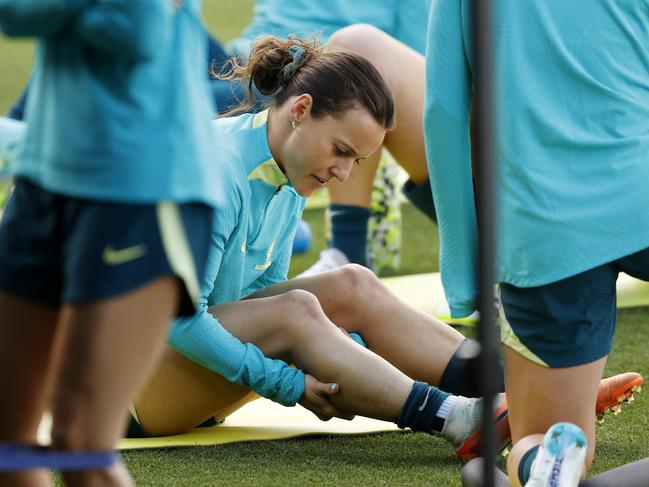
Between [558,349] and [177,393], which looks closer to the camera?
[558,349]

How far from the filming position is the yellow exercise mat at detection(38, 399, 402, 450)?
2.68 meters

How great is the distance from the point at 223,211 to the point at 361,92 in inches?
15.6

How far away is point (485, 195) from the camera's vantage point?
4.45ft

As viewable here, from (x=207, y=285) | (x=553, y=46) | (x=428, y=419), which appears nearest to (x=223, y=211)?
(x=207, y=285)

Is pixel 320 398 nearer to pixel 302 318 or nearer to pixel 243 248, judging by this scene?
pixel 302 318

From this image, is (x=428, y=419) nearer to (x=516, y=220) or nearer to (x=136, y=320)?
(x=516, y=220)

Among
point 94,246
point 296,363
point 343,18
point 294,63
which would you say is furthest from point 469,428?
point 343,18

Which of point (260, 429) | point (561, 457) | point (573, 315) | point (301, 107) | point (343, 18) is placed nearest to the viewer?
point (561, 457)

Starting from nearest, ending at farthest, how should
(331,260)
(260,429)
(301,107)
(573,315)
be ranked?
(573,315) → (301,107) → (260,429) → (331,260)

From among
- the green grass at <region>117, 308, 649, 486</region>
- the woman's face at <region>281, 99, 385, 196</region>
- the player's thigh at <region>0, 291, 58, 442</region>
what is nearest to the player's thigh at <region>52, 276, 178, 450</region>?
the player's thigh at <region>0, 291, 58, 442</region>

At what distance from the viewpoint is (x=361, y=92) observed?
2623mm

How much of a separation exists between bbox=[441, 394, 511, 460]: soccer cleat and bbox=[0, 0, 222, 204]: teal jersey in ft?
3.82

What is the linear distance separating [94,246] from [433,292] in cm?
279

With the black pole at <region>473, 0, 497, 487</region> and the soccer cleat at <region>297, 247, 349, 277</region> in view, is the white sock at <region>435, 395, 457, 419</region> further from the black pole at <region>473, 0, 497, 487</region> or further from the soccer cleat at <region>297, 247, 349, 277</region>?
the soccer cleat at <region>297, 247, 349, 277</region>
